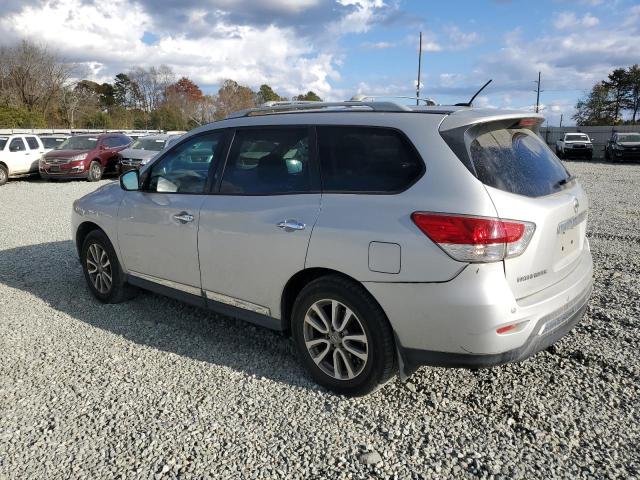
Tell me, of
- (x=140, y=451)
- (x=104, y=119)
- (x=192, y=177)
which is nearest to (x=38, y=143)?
(x=192, y=177)

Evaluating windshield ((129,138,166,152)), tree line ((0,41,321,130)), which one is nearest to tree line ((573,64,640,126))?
tree line ((0,41,321,130))

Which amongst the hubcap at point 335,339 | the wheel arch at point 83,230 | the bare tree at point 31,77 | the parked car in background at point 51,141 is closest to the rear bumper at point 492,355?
the hubcap at point 335,339

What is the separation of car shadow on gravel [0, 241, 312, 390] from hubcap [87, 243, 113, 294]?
0.62 ft

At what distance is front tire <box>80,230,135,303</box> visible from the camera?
4.91 m

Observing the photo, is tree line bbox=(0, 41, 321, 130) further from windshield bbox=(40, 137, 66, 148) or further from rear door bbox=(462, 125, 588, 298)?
rear door bbox=(462, 125, 588, 298)

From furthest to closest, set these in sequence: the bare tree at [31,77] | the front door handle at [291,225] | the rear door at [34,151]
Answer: the bare tree at [31,77] < the rear door at [34,151] < the front door handle at [291,225]

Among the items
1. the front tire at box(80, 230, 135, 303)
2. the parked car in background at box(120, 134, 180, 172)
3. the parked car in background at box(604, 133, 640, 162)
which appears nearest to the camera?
the front tire at box(80, 230, 135, 303)

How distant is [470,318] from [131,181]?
3210 mm

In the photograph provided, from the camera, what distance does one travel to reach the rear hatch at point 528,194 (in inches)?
110

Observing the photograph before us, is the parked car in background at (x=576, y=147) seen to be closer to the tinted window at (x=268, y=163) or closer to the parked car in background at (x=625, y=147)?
the parked car in background at (x=625, y=147)

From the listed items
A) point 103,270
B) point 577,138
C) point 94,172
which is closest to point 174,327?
point 103,270

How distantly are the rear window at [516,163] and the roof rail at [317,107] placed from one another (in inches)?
22.2

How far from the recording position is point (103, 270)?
504cm

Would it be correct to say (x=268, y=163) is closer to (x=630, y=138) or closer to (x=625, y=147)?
(x=625, y=147)
